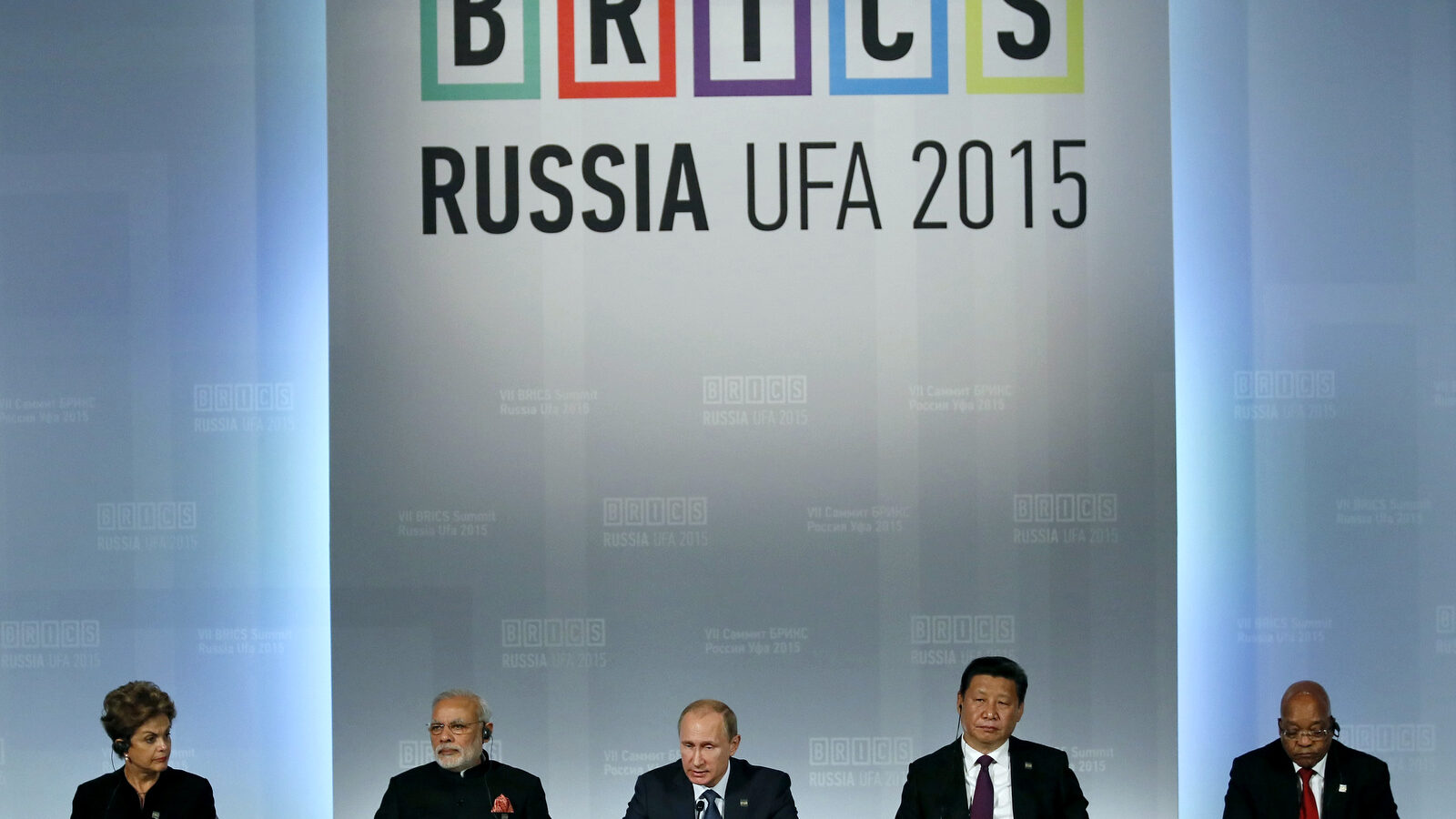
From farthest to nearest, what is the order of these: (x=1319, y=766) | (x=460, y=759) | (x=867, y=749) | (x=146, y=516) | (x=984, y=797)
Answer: (x=146, y=516), (x=867, y=749), (x=1319, y=766), (x=460, y=759), (x=984, y=797)

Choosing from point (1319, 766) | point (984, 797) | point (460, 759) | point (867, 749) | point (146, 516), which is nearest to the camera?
point (984, 797)

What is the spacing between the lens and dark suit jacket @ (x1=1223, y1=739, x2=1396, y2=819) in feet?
12.1

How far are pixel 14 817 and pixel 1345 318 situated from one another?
16.7ft

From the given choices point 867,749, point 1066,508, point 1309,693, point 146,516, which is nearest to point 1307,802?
point 1309,693

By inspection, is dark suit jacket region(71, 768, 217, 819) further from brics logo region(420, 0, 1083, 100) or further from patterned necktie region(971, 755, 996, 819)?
brics logo region(420, 0, 1083, 100)

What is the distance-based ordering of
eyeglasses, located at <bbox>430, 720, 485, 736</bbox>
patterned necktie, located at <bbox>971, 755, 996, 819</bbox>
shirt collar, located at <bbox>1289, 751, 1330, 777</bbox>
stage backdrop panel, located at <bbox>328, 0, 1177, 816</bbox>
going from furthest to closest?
1. stage backdrop panel, located at <bbox>328, 0, 1177, 816</bbox>
2. shirt collar, located at <bbox>1289, 751, 1330, 777</bbox>
3. eyeglasses, located at <bbox>430, 720, 485, 736</bbox>
4. patterned necktie, located at <bbox>971, 755, 996, 819</bbox>

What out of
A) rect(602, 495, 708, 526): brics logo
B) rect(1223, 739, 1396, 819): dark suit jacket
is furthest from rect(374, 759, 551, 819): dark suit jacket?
rect(1223, 739, 1396, 819): dark suit jacket

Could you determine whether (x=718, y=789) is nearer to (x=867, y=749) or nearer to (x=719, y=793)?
Result: (x=719, y=793)

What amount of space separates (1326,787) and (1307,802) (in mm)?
65

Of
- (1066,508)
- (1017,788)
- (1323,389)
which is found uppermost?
(1323,389)

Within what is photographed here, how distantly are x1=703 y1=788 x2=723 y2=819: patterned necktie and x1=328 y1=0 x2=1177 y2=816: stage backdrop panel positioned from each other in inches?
46.9

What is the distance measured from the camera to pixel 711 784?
11.8 ft

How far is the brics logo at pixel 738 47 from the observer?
484 centimetres

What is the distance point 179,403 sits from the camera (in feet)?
16.2
